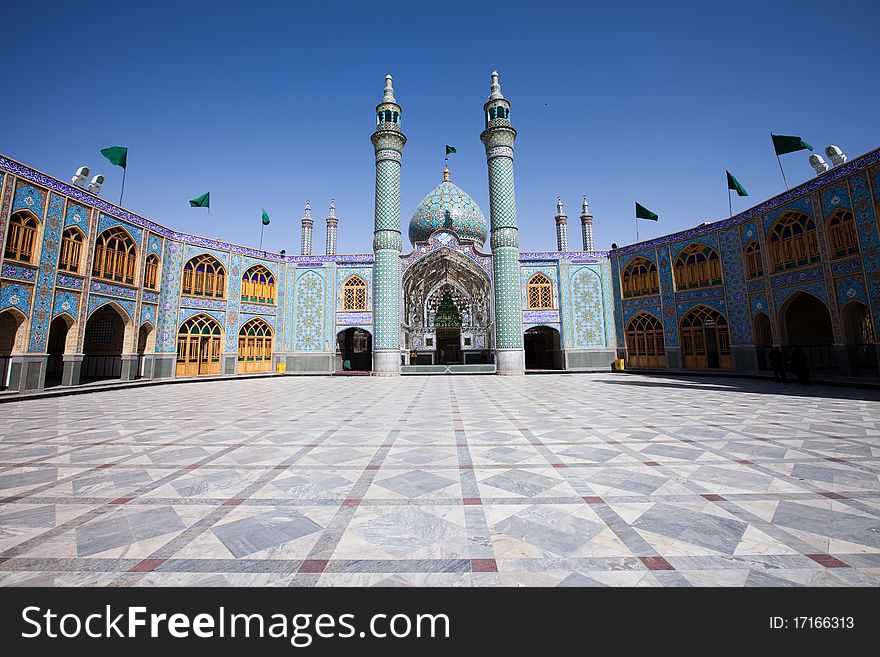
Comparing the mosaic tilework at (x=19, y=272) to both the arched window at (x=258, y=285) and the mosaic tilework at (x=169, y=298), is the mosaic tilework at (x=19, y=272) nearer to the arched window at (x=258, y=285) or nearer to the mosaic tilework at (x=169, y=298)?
the mosaic tilework at (x=169, y=298)

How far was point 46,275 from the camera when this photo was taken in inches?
453

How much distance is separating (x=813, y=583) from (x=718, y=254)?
60.1 ft

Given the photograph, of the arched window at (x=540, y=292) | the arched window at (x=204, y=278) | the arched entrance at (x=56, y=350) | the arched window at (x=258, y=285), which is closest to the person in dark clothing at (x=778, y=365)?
the arched window at (x=540, y=292)

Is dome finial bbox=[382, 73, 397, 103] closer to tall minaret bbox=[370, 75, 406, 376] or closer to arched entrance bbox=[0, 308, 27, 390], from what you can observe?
tall minaret bbox=[370, 75, 406, 376]

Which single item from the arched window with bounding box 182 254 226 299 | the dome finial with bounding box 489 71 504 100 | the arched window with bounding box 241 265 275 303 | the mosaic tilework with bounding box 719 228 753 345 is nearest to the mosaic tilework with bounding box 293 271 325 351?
the arched window with bounding box 241 265 275 303

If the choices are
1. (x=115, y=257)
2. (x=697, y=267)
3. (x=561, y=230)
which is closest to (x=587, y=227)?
(x=561, y=230)

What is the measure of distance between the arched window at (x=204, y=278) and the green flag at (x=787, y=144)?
77.3 ft

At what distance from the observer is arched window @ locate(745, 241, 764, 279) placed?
14.6m

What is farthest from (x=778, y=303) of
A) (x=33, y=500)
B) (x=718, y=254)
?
(x=33, y=500)

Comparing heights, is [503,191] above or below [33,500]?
above

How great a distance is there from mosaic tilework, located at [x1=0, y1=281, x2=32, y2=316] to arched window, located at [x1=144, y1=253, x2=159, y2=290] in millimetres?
4488

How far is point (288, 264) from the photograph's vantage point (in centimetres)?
2064
